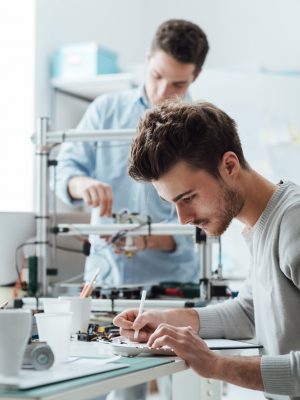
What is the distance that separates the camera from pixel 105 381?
3.41 feet

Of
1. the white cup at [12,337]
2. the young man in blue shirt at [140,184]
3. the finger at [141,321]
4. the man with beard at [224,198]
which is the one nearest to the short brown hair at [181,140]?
the man with beard at [224,198]

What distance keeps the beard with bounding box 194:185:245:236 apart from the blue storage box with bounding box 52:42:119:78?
2.37 meters

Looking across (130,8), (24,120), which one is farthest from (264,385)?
(130,8)

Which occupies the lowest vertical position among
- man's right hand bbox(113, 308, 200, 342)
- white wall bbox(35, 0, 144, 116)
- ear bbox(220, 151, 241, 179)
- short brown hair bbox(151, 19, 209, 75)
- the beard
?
man's right hand bbox(113, 308, 200, 342)

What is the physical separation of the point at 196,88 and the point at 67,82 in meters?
0.70

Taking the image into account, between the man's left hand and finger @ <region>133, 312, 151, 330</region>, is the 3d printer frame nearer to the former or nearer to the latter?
finger @ <region>133, 312, 151, 330</region>

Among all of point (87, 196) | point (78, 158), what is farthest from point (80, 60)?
point (87, 196)

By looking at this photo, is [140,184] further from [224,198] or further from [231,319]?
[224,198]

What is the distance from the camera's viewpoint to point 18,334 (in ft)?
3.40

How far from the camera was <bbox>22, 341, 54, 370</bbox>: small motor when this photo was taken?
43.6 inches

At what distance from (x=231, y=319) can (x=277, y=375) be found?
1.31 ft

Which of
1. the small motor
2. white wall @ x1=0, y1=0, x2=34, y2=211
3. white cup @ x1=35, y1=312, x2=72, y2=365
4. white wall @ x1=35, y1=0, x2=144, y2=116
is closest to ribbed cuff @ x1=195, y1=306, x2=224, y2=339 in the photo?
white cup @ x1=35, y1=312, x2=72, y2=365

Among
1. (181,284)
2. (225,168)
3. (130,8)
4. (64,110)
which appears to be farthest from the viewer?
(130,8)

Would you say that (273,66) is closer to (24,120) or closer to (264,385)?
(24,120)
